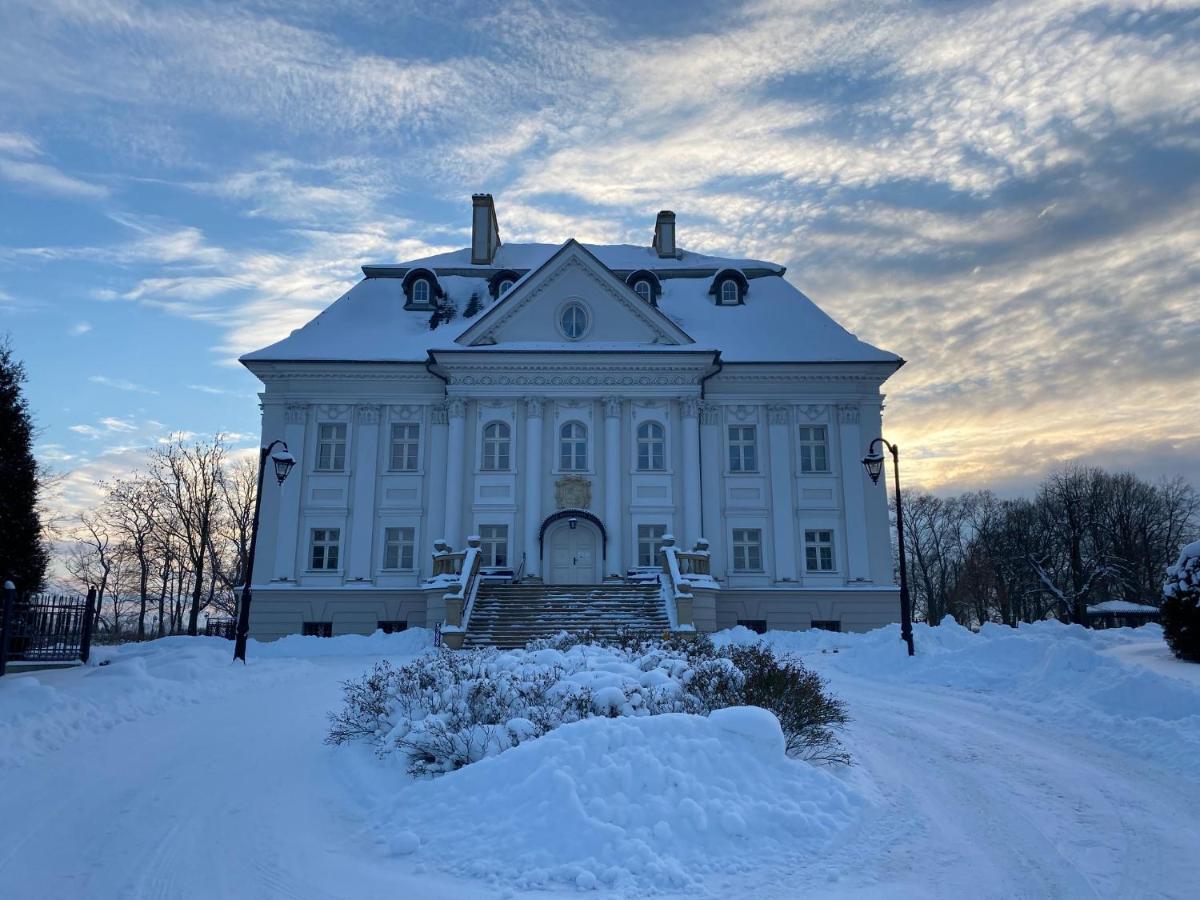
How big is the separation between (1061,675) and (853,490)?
1700 cm

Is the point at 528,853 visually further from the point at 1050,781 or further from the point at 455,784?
the point at 1050,781

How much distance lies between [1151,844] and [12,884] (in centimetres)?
863

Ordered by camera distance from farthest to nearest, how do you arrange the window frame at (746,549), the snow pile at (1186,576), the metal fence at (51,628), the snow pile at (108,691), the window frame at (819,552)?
the window frame at (819,552) → the window frame at (746,549) → the metal fence at (51,628) → the snow pile at (1186,576) → the snow pile at (108,691)

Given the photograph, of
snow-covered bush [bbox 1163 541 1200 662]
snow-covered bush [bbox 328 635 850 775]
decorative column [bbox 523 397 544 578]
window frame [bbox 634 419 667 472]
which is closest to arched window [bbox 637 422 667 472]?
window frame [bbox 634 419 667 472]

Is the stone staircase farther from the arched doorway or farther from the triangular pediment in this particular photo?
the triangular pediment

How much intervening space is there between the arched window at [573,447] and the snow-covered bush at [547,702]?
18949 millimetres

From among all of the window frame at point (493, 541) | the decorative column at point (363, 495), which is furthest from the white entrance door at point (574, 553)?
the decorative column at point (363, 495)

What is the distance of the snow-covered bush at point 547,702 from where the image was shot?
27.6 feet

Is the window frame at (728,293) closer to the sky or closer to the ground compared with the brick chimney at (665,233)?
closer to the ground

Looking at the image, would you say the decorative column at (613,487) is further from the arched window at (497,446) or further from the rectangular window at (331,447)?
the rectangular window at (331,447)

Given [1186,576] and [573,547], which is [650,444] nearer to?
[573,547]

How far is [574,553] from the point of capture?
28984 millimetres

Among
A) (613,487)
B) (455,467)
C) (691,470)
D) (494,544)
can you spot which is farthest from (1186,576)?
(455,467)

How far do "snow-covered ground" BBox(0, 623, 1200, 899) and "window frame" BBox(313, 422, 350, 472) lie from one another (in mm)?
19224
